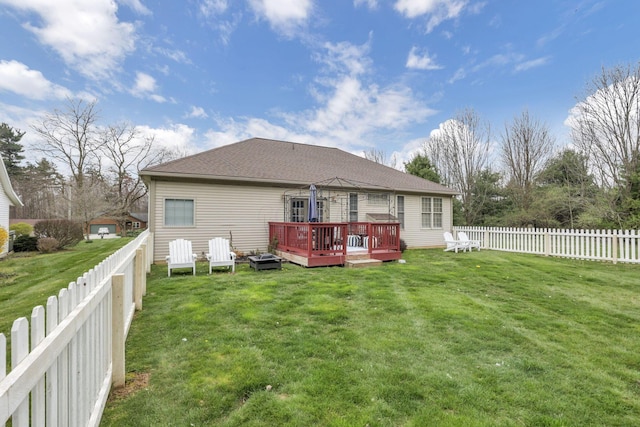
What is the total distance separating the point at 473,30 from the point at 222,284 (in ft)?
50.2

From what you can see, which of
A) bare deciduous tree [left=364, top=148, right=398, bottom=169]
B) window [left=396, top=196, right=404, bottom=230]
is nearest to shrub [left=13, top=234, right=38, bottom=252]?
window [left=396, top=196, right=404, bottom=230]

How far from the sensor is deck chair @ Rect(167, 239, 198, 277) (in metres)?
7.54

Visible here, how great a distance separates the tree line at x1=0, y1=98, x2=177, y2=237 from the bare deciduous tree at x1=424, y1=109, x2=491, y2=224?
972 inches

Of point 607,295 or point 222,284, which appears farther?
point 222,284

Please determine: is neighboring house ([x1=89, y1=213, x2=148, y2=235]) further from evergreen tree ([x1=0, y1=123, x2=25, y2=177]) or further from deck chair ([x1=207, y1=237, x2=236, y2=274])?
deck chair ([x1=207, y1=237, x2=236, y2=274])

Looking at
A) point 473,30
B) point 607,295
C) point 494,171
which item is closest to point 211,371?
point 607,295

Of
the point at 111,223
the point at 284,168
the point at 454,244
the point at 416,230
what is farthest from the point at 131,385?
the point at 111,223

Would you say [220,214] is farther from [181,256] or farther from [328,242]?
[328,242]

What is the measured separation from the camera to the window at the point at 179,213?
9875 millimetres

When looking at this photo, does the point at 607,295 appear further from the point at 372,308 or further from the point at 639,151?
the point at 639,151

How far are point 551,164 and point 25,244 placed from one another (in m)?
29.5

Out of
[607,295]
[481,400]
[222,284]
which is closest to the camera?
[481,400]

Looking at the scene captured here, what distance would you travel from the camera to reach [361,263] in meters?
8.80

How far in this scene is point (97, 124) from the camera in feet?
87.9
